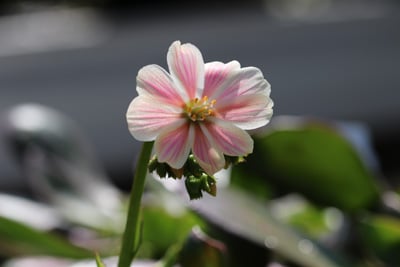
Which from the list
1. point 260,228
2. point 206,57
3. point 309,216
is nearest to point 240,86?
point 260,228

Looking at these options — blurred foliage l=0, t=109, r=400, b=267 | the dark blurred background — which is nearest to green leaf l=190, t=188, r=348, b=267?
blurred foliage l=0, t=109, r=400, b=267

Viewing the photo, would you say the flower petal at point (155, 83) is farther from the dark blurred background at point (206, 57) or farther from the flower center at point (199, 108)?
the dark blurred background at point (206, 57)

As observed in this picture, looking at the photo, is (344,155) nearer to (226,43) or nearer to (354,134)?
(354,134)

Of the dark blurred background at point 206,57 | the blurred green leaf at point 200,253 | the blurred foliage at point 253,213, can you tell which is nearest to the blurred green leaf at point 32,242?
the blurred foliage at point 253,213

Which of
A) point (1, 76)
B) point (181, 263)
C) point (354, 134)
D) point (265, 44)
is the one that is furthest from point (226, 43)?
point (181, 263)

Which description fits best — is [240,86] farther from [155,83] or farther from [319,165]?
[319,165]

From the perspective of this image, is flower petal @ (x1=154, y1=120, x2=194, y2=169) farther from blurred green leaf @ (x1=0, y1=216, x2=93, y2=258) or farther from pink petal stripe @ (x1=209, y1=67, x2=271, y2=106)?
blurred green leaf @ (x1=0, y1=216, x2=93, y2=258)
